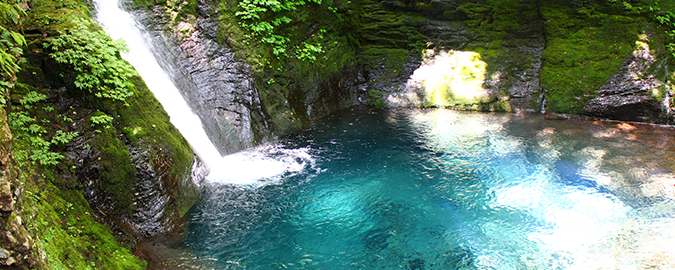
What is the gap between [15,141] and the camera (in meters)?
3.86

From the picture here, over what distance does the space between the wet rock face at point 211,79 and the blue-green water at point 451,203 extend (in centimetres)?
73

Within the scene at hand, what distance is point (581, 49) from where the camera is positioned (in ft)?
32.5

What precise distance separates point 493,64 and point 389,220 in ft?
25.4

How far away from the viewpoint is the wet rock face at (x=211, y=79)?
7574 mm

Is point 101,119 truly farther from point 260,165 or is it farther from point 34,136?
point 260,165

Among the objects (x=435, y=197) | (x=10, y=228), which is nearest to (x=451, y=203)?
(x=435, y=197)

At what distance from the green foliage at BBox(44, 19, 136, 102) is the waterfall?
4.32ft

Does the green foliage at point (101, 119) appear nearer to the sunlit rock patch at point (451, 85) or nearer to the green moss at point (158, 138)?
the green moss at point (158, 138)

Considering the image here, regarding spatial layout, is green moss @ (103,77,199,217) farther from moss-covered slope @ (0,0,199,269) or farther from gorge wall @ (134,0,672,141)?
gorge wall @ (134,0,672,141)

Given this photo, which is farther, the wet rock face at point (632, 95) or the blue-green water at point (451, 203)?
the wet rock face at point (632, 95)

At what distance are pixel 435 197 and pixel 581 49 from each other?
7555 mm

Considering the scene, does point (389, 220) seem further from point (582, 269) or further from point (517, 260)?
point (582, 269)

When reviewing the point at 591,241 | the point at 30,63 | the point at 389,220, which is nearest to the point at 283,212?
Result: the point at 389,220

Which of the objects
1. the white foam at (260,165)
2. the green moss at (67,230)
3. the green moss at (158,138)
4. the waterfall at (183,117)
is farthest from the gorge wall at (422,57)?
the green moss at (67,230)
